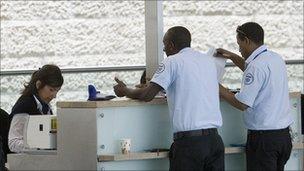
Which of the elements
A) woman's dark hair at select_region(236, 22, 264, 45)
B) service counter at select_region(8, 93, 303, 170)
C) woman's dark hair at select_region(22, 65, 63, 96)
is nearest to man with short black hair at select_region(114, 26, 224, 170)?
service counter at select_region(8, 93, 303, 170)

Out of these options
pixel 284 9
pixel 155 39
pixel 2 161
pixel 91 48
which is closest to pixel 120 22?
pixel 91 48

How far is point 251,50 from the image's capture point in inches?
213

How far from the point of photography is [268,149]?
209 inches

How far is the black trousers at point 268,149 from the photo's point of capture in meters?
5.30

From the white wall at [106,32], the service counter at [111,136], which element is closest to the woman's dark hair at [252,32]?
the service counter at [111,136]

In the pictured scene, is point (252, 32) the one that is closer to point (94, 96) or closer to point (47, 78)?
point (94, 96)

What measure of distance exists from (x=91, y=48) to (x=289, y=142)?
349 centimetres

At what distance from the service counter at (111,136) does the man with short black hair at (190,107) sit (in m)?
0.18

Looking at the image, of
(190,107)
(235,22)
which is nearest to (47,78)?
(190,107)

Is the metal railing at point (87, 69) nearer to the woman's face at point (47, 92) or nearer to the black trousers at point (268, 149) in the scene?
the woman's face at point (47, 92)

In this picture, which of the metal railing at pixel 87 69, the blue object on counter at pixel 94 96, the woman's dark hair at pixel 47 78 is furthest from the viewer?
the metal railing at pixel 87 69

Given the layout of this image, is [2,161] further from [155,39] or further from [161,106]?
[155,39]

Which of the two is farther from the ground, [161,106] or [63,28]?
[63,28]

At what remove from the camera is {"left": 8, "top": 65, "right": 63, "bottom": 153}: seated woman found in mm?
5539
